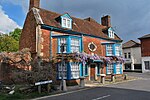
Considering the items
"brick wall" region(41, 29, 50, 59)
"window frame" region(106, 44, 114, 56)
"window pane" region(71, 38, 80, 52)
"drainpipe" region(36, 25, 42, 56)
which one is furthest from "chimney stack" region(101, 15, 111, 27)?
"drainpipe" region(36, 25, 42, 56)

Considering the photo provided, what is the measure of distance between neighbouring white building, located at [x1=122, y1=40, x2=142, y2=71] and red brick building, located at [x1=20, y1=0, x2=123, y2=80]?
1946 cm

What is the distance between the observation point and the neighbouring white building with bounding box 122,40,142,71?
42.3 m

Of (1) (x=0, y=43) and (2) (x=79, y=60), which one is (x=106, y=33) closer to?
(2) (x=79, y=60)

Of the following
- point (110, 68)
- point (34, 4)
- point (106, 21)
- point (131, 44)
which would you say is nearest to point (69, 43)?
point (34, 4)

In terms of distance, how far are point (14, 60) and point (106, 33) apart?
14809 millimetres

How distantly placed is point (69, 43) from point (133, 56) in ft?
97.0

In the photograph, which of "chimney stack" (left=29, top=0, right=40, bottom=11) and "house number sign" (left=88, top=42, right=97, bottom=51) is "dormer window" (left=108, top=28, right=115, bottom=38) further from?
"chimney stack" (left=29, top=0, right=40, bottom=11)

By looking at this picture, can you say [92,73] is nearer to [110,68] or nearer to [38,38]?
[110,68]

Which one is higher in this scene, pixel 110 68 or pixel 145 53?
pixel 145 53

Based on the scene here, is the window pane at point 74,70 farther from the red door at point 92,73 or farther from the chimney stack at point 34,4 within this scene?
the chimney stack at point 34,4

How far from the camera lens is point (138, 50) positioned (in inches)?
1663

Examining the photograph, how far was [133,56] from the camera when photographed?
43188mm

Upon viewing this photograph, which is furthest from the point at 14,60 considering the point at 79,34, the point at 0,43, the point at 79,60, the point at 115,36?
the point at 0,43

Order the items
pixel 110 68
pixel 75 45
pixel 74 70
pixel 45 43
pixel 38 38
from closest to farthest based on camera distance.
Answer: pixel 38 38 → pixel 45 43 → pixel 74 70 → pixel 75 45 → pixel 110 68
